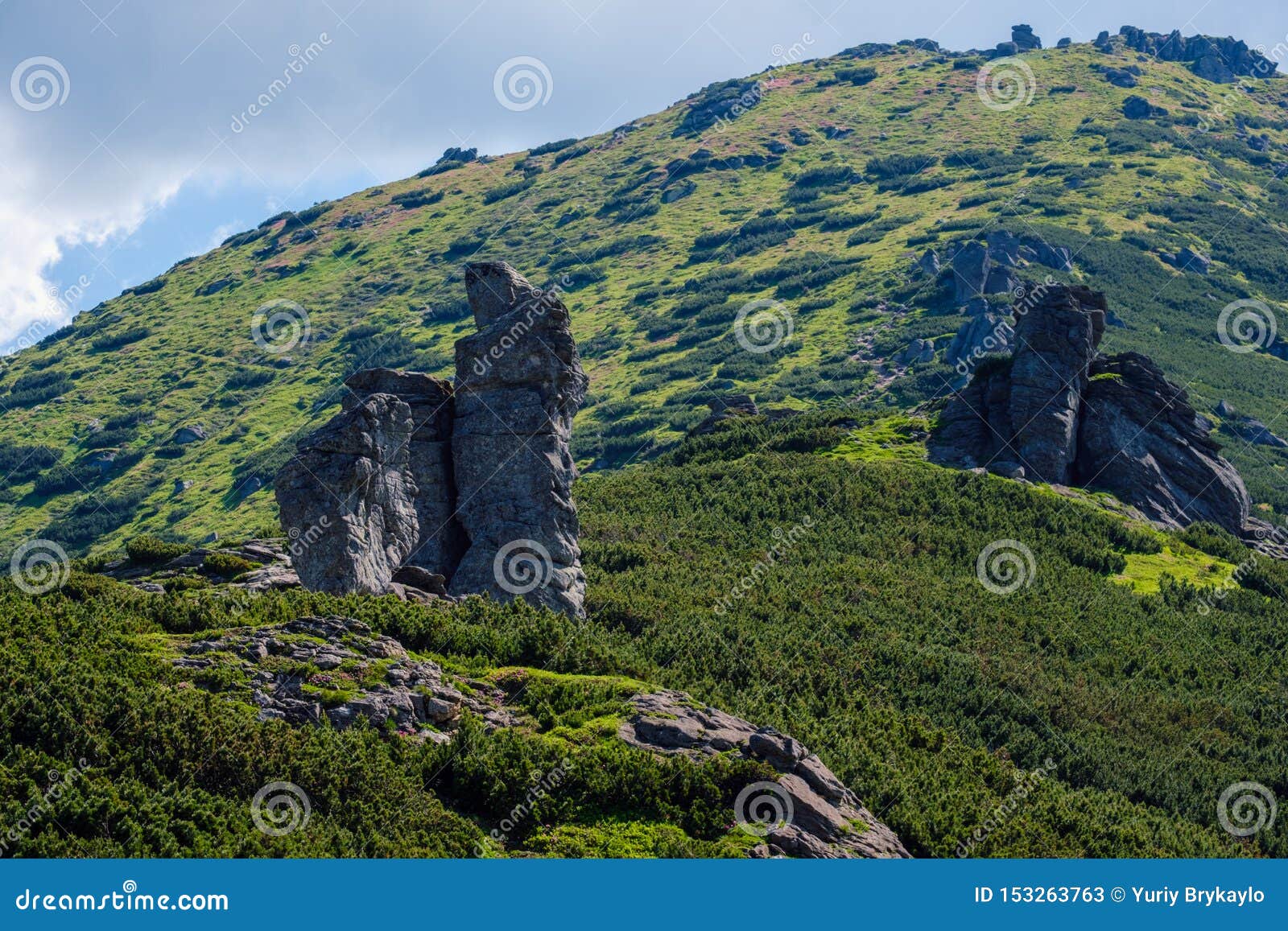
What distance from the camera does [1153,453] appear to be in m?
70.4

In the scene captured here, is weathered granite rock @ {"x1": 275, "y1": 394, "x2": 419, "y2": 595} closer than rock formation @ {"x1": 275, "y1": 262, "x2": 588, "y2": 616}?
Yes

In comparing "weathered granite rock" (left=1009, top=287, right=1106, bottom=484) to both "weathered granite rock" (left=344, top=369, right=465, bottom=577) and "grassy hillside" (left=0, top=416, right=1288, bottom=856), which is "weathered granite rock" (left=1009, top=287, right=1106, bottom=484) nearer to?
"grassy hillside" (left=0, top=416, right=1288, bottom=856)

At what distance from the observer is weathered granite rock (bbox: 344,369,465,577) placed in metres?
40.9

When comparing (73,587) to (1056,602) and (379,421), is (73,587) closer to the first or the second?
(379,421)

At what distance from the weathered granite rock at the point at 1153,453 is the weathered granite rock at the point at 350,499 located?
153 ft

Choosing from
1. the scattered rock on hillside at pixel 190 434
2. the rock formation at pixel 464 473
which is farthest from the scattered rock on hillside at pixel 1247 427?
the scattered rock on hillside at pixel 190 434

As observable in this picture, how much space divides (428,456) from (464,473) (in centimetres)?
146

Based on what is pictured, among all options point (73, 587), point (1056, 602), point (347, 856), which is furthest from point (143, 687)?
point (1056, 602)

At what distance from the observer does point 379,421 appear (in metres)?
37.3

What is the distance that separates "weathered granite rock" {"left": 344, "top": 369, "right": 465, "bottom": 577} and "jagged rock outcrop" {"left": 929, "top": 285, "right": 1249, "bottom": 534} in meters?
37.1

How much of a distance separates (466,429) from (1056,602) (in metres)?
27.9

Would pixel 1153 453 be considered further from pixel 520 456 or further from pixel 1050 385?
pixel 520 456

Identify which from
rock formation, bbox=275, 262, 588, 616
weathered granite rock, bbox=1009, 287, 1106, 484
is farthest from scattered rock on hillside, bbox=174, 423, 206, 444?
rock formation, bbox=275, 262, 588, 616

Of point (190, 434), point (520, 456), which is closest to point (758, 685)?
point (520, 456)
